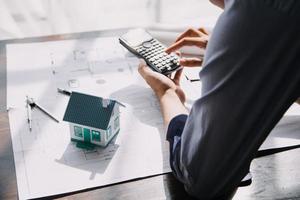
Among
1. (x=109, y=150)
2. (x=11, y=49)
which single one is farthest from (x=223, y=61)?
(x=11, y=49)

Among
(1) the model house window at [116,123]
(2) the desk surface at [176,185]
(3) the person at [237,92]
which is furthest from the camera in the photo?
(1) the model house window at [116,123]

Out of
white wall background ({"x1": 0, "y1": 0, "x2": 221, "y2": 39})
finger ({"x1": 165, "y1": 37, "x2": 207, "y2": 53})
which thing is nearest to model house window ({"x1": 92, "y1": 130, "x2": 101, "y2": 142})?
finger ({"x1": 165, "y1": 37, "x2": 207, "y2": 53})

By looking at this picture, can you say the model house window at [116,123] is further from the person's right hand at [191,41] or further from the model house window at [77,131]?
the person's right hand at [191,41]

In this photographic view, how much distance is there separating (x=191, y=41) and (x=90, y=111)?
37 centimetres

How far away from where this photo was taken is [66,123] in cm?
88

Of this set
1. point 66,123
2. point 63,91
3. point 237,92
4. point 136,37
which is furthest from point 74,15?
point 237,92

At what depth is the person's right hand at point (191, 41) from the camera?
1019 mm

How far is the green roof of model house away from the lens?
0.79 meters

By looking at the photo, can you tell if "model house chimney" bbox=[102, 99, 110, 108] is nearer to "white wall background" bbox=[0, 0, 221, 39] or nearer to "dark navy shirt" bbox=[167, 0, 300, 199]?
"dark navy shirt" bbox=[167, 0, 300, 199]

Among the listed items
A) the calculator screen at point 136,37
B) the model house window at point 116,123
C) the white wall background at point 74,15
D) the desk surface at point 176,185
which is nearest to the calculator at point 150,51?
the calculator screen at point 136,37

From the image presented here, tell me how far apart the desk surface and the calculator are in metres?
0.29

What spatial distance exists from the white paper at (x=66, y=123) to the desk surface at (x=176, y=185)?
13 millimetres

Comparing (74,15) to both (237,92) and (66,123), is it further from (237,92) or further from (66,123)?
(237,92)

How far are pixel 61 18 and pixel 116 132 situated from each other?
88cm
